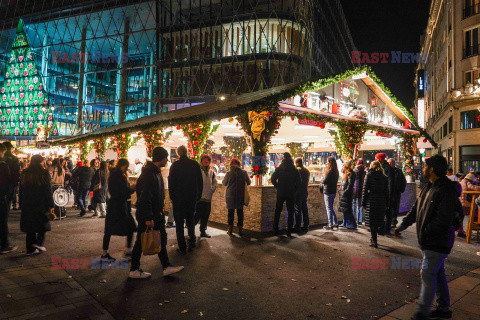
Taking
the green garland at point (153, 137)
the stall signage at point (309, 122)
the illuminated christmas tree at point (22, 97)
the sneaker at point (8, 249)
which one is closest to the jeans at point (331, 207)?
the stall signage at point (309, 122)

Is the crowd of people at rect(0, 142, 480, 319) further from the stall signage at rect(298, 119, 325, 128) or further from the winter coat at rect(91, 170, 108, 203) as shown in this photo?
the stall signage at rect(298, 119, 325, 128)

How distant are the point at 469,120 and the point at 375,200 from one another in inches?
932

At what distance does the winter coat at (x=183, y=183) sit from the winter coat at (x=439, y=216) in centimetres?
353

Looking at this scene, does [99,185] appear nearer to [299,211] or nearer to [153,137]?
[153,137]

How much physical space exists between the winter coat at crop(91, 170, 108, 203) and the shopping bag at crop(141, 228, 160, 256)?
5459 millimetres

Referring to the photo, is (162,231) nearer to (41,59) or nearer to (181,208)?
(181,208)

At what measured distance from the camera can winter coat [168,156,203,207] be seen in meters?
5.43

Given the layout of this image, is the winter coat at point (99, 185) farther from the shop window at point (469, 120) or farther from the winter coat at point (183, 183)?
the shop window at point (469, 120)

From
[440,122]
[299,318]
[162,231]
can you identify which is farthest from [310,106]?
[440,122]

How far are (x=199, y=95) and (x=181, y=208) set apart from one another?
87.5 ft

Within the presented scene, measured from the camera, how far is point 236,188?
7.00 metres

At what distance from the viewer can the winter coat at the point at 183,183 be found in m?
5.43

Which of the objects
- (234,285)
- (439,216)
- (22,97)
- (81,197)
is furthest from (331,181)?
(22,97)

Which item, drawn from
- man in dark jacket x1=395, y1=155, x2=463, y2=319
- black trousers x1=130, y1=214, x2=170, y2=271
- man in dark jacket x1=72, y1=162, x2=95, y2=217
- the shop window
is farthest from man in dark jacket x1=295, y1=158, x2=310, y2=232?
the shop window
